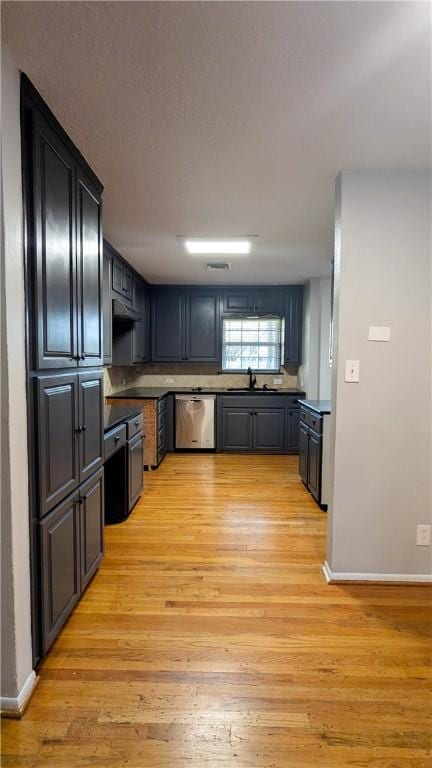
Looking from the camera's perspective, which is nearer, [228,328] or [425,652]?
[425,652]

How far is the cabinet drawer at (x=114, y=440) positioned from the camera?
2542 millimetres

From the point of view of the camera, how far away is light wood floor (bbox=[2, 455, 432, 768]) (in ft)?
4.29

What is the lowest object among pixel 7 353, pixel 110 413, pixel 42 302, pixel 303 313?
pixel 110 413

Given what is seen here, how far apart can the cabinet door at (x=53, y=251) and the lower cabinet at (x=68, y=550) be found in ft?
2.34

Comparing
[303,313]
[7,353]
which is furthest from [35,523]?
[303,313]

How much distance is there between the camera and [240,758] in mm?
1269

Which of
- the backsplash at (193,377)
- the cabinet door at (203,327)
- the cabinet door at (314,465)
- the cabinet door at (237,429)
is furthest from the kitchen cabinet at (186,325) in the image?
the cabinet door at (314,465)

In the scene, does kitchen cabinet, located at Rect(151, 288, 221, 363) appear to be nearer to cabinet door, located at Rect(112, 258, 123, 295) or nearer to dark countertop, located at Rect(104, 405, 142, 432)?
cabinet door, located at Rect(112, 258, 123, 295)

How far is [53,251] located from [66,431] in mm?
830

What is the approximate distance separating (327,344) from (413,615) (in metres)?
3.61

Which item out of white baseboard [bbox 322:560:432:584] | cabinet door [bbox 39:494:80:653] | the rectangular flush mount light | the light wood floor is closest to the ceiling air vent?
the rectangular flush mount light

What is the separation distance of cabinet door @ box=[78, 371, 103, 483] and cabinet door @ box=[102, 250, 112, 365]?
1016mm

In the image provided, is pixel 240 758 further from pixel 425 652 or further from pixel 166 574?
pixel 166 574

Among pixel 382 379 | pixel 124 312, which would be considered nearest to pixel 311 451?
pixel 382 379
